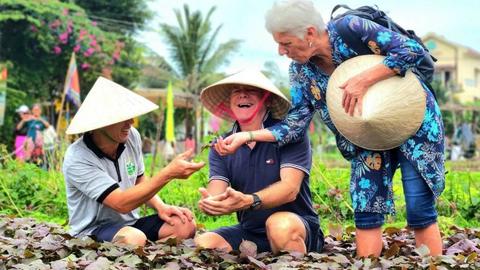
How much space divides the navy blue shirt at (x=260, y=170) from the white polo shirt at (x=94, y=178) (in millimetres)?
507

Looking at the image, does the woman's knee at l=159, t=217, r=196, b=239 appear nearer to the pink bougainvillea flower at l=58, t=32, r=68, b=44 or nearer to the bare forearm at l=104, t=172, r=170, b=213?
the bare forearm at l=104, t=172, r=170, b=213

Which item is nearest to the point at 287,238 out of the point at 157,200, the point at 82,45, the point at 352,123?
the point at 352,123

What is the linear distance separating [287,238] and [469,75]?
5696 centimetres

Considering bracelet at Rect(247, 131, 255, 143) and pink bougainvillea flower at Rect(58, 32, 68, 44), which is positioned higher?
pink bougainvillea flower at Rect(58, 32, 68, 44)

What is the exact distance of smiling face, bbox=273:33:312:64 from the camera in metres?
3.47

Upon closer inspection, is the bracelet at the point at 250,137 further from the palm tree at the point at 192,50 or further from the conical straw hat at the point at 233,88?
the palm tree at the point at 192,50

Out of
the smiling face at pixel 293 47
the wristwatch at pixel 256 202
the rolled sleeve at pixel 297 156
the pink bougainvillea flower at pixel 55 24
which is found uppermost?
the pink bougainvillea flower at pixel 55 24

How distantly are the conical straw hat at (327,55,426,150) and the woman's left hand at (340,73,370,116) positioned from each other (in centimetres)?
2

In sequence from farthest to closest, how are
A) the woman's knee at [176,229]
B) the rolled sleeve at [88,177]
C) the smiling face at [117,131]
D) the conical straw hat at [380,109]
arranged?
the woman's knee at [176,229] → the smiling face at [117,131] → the rolled sleeve at [88,177] → the conical straw hat at [380,109]

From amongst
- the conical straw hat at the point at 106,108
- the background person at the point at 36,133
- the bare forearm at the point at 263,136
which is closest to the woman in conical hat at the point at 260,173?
the bare forearm at the point at 263,136

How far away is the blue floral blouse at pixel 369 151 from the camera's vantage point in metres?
3.41

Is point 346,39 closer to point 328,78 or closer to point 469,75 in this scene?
point 328,78

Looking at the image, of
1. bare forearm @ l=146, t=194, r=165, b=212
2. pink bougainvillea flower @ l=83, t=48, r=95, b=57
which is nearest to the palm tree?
pink bougainvillea flower @ l=83, t=48, r=95, b=57

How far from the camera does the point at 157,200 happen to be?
4.23 metres
